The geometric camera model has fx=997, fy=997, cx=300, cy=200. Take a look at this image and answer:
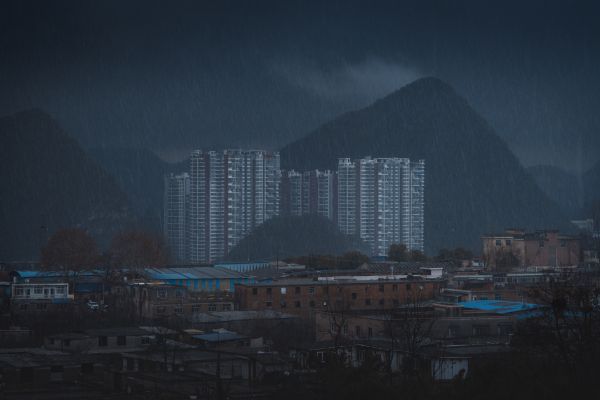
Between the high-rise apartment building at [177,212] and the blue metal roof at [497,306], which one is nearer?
the blue metal roof at [497,306]

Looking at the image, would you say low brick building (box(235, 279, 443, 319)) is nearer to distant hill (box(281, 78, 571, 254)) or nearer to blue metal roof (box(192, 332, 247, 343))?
blue metal roof (box(192, 332, 247, 343))

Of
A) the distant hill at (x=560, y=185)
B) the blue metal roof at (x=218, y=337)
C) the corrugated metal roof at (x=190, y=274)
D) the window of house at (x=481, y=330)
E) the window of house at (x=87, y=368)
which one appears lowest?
the window of house at (x=87, y=368)

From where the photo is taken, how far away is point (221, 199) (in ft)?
101

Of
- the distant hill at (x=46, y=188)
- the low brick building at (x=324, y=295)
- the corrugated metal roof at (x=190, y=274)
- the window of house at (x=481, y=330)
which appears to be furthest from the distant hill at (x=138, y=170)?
the window of house at (x=481, y=330)

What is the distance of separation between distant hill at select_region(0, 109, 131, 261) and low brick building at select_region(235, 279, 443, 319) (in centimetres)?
2069

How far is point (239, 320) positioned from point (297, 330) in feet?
2.12

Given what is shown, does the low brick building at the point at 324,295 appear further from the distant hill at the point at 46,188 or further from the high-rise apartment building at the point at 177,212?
the distant hill at the point at 46,188

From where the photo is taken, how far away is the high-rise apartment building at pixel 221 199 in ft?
99.6

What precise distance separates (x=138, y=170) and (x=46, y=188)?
19729 mm

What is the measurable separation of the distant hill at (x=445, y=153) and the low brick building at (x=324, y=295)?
1198 inches

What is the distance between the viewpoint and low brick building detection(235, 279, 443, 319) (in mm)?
11789

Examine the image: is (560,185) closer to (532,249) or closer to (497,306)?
(532,249)

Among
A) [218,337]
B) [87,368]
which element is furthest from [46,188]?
[87,368]

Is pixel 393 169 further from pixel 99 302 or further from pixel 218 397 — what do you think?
pixel 218 397
